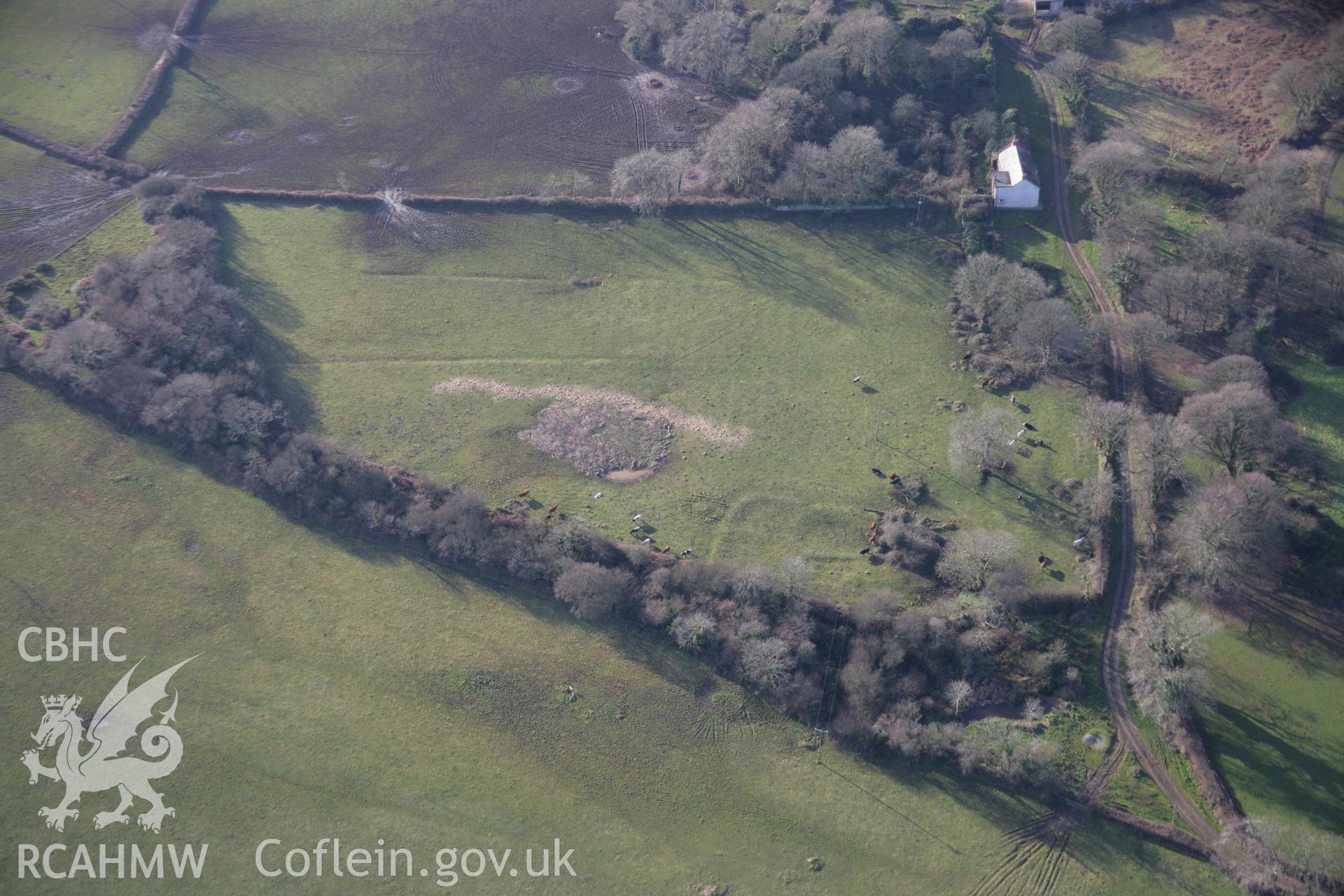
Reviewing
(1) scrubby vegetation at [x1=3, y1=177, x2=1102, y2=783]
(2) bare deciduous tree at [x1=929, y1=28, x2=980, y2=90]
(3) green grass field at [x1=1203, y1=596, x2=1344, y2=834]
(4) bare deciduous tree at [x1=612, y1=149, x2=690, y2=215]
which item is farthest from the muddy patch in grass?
(2) bare deciduous tree at [x1=929, y1=28, x2=980, y2=90]

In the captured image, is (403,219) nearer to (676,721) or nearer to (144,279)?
(144,279)

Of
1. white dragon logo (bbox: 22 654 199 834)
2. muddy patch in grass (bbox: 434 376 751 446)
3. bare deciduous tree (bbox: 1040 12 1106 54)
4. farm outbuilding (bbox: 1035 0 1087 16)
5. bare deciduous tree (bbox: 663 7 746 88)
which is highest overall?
farm outbuilding (bbox: 1035 0 1087 16)

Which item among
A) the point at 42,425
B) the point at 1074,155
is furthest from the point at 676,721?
the point at 1074,155

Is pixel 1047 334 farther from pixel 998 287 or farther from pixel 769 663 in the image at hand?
pixel 769 663

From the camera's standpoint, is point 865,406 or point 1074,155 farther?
point 1074,155

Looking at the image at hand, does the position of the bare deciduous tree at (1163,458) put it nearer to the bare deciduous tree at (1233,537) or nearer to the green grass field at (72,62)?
the bare deciduous tree at (1233,537)

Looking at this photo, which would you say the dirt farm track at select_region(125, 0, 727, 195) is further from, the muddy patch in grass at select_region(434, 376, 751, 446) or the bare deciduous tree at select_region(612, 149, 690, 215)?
the muddy patch in grass at select_region(434, 376, 751, 446)
